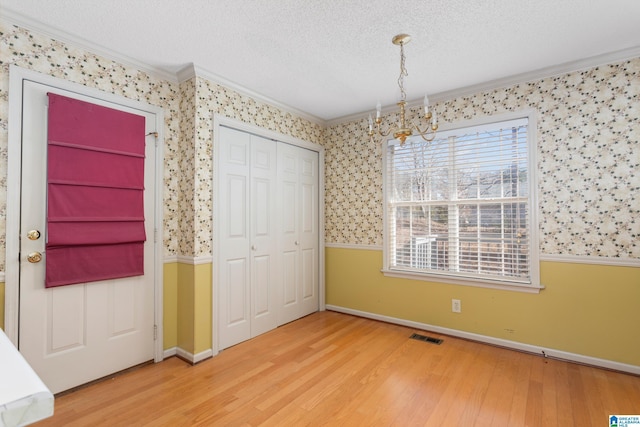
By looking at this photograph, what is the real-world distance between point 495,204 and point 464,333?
1311mm

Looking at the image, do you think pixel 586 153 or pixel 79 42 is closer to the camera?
pixel 79 42

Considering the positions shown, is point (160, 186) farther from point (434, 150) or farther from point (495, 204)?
point (495, 204)

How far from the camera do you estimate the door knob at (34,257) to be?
2.10 metres

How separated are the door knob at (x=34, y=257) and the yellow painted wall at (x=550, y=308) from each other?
10.0ft

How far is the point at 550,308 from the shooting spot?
9.08 feet

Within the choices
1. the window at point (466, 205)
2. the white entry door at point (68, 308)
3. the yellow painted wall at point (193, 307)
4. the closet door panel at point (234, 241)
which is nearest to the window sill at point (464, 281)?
the window at point (466, 205)

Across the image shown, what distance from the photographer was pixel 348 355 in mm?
2836

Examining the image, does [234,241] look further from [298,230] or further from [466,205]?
[466,205]

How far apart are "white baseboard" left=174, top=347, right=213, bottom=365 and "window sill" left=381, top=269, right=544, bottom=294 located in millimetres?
2027

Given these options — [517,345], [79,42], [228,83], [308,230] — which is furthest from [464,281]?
[79,42]

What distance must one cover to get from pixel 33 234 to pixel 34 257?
153 millimetres

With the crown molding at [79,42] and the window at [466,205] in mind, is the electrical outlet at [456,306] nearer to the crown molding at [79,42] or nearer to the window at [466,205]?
the window at [466,205]

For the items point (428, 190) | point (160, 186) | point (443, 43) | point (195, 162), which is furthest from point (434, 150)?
point (160, 186)

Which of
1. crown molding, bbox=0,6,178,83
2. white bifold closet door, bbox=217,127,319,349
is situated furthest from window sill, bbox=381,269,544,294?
crown molding, bbox=0,6,178,83
